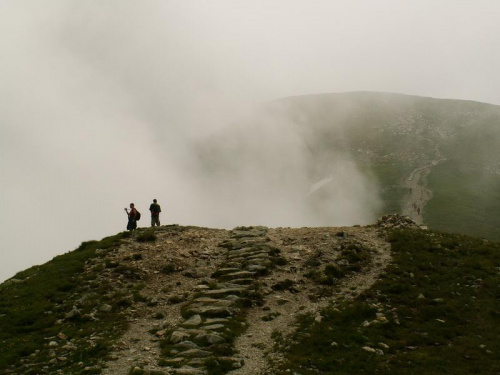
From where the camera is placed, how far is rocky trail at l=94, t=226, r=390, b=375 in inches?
771

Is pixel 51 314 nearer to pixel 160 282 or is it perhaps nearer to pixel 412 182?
pixel 160 282

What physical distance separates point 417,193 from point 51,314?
141335 mm

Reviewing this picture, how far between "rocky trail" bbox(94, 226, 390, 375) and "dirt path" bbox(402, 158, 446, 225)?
8624 cm

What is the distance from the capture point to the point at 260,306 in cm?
2600

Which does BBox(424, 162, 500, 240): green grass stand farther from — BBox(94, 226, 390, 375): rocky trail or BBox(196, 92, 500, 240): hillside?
BBox(94, 226, 390, 375): rocky trail

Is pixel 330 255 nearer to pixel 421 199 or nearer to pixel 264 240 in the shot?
pixel 264 240

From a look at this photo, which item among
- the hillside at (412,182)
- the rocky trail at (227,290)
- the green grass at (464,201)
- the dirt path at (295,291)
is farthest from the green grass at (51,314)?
the hillside at (412,182)

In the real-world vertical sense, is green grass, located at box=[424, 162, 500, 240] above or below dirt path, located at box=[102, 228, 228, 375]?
above

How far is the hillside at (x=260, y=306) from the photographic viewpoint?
19.1 meters

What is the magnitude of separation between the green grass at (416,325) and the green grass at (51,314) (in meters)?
10.5

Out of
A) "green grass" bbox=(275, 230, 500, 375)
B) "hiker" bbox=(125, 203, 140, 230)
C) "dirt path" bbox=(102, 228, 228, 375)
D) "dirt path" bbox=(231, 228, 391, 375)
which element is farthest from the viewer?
"hiker" bbox=(125, 203, 140, 230)

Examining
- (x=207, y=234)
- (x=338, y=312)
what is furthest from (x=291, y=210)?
(x=338, y=312)

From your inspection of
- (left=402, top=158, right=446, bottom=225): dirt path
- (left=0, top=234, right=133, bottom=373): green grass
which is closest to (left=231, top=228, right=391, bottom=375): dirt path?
(left=0, top=234, right=133, bottom=373): green grass

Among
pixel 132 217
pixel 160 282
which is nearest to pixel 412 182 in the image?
pixel 132 217
